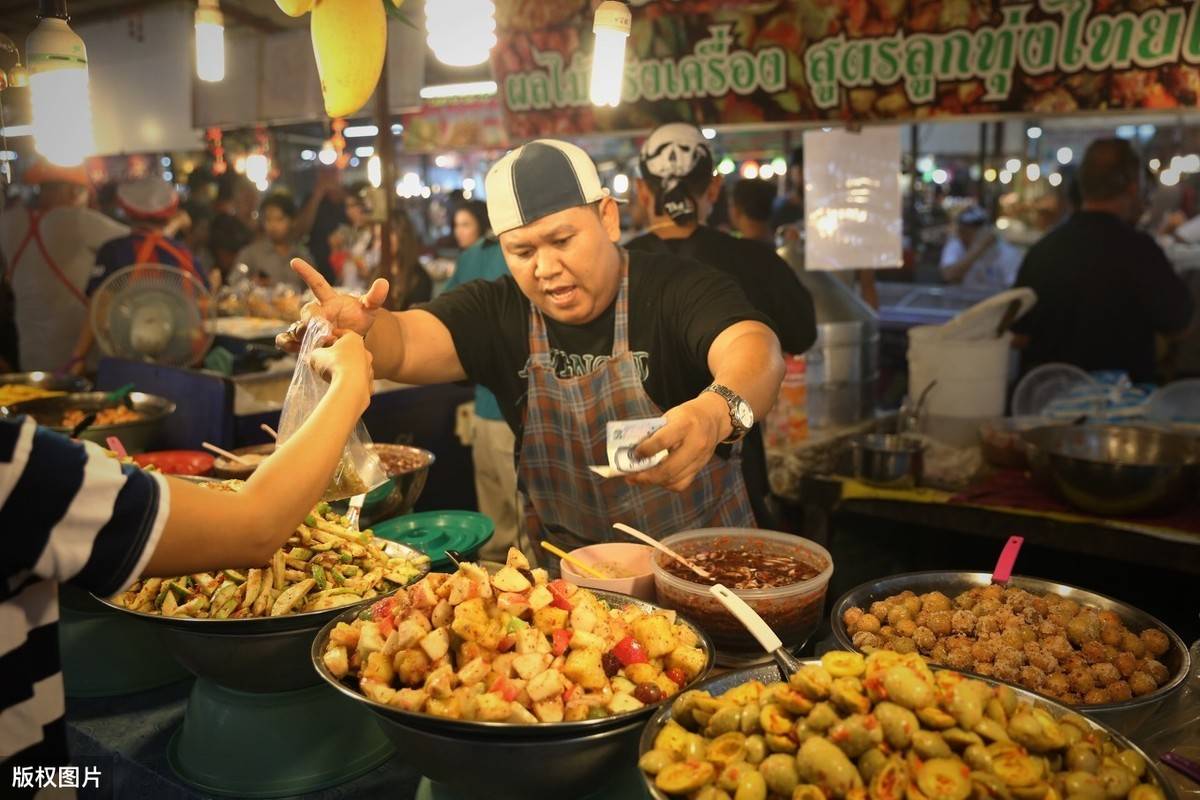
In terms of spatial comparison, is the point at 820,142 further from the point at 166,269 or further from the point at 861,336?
the point at 166,269

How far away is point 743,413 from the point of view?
1859mm

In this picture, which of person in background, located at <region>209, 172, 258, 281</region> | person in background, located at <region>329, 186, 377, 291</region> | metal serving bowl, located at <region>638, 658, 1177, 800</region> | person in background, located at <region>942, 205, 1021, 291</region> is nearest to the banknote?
metal serving bowl, located at <region>638, 658, 1177, 800</region>

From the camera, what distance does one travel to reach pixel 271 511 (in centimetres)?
123

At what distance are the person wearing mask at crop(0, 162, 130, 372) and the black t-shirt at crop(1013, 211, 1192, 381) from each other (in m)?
5.06

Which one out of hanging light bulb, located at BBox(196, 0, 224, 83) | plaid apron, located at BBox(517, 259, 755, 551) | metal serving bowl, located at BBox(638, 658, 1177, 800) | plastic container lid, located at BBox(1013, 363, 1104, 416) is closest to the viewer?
metal serving bowl, located at BBox(638, 658, 1177, 800)

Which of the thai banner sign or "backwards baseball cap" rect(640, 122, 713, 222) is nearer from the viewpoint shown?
"backwards baseball cap" rect(640, 122, 713, 222)

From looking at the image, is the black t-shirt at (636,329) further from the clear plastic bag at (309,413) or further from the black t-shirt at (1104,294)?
the black t-shirt at (1104,294)

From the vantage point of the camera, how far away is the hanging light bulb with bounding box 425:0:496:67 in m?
2.38

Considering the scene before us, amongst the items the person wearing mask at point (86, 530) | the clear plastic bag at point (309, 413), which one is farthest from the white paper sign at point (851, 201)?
the person wearing mask at point (86, 530)

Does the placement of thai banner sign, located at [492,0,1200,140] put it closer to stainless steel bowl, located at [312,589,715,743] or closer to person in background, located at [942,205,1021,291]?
stainless steel bowl, located at [312,589,715,743]

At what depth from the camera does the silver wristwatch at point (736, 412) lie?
1841 mm

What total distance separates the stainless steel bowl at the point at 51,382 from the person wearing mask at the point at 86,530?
10.7ft

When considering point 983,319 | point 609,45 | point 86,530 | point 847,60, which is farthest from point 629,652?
point 847,60

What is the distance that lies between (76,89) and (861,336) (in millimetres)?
3364
